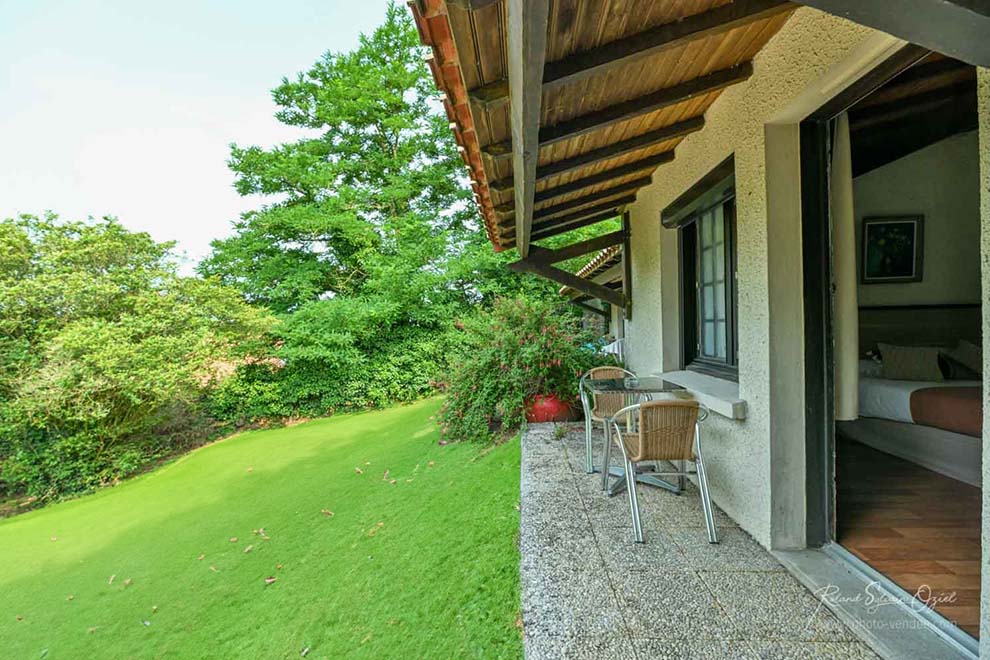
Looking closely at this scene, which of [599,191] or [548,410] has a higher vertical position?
[599,191]

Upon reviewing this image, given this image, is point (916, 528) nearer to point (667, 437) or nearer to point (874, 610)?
point (874, 610)

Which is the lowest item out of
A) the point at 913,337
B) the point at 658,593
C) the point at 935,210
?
the point at 658,593

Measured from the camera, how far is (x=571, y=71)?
188 centimetres

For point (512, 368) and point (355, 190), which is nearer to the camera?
point (512, 368)

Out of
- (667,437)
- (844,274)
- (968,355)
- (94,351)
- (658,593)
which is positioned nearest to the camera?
(658,593)

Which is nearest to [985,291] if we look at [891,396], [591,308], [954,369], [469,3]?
[469,3]

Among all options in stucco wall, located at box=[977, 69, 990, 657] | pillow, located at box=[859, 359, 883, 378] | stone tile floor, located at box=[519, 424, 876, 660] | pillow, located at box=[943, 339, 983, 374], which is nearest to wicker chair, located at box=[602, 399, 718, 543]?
stone tile floor, located at box=[519, 424, 876, 660]

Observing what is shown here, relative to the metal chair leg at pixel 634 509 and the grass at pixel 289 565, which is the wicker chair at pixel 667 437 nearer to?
the metal chair leg at pixel 634 509

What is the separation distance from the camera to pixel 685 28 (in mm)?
1874

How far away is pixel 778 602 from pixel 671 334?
8.85ft

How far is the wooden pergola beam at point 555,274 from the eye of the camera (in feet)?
18.6

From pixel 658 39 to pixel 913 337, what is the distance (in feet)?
16.7

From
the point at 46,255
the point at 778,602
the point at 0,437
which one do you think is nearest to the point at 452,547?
the point at 778,602

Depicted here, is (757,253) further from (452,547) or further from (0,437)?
(0,437)
